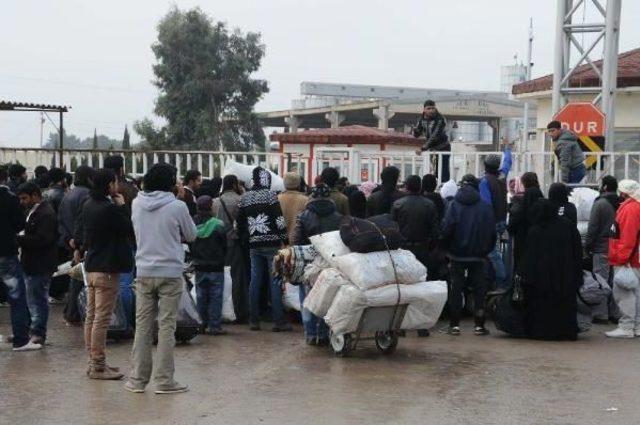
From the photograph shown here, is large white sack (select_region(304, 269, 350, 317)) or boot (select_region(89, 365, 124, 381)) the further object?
large white sack (select_region(304, 269, 350, 317))

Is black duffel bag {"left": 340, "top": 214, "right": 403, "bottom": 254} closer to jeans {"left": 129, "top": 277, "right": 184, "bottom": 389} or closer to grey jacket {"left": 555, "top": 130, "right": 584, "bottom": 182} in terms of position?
jeans {"left": 129, "top": 277, "right": 184, "bottom": 389}

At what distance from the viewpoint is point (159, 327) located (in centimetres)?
783

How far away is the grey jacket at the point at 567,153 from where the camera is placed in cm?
1305

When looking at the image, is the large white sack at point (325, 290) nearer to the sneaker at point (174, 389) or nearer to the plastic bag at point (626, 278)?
the sneaker at point (174, 389)

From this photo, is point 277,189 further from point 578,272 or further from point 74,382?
point 74,382

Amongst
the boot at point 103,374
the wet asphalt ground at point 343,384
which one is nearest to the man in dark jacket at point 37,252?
the wet asphalt ground at point 343,384

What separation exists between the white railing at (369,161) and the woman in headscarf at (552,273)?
2.94 metres

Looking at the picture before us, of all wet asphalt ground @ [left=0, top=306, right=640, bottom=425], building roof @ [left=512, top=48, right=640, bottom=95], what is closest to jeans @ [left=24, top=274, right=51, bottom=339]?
wet asphalt ground @ [left=0, top=306, right=640, bottom=425]

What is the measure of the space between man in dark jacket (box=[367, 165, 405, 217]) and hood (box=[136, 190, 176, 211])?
12.8ft

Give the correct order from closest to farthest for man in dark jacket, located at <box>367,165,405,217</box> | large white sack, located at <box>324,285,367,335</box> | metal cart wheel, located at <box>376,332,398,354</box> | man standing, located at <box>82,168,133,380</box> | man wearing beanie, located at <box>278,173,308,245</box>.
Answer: man standing, located at <box>82,168,133,380</box> → large white sack, located at <box>324,285,367,335</box> → metal cart wheel, located at <box>376,332,398,354</box> → man wearing beanie, located at <box>278,173,308,245</box> → man in dark jacket, located at <box>367,165,405,217</box>

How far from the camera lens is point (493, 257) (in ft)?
40.0

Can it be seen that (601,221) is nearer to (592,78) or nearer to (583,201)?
(583,201)

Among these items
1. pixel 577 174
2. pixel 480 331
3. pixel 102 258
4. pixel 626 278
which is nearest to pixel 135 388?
pixel 102 258

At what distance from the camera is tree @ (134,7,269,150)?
144 ft
